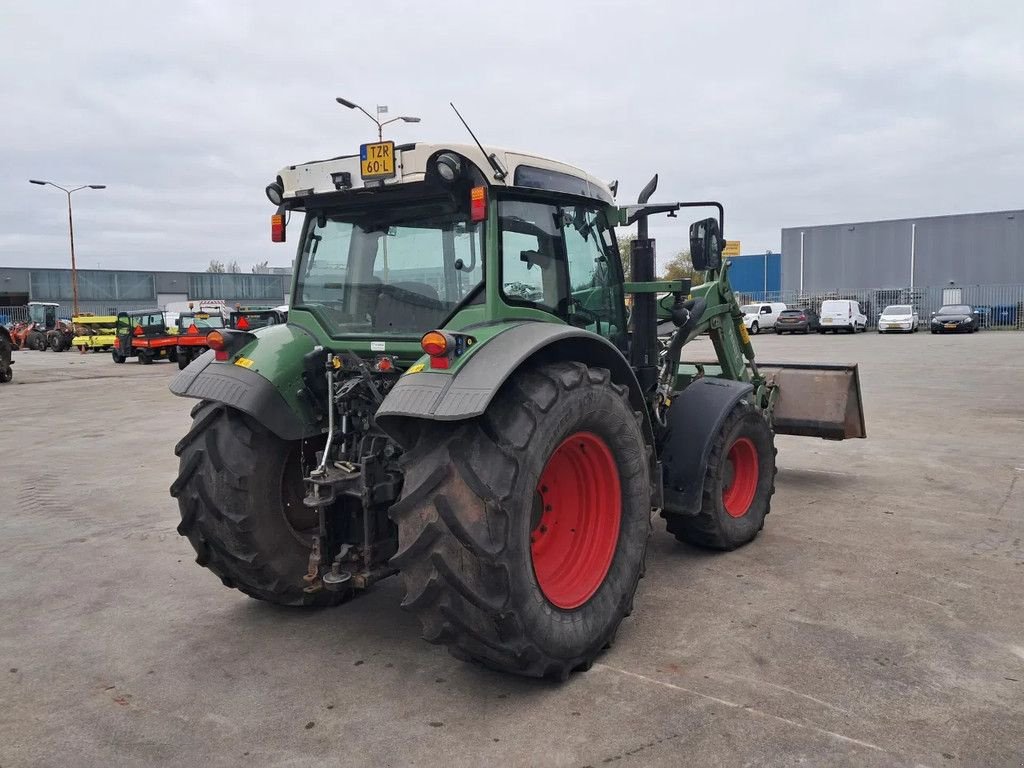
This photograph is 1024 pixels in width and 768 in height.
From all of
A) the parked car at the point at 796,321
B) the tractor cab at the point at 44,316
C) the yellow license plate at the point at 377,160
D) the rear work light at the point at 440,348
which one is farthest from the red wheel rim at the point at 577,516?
the tractor cab at the point at 44,316

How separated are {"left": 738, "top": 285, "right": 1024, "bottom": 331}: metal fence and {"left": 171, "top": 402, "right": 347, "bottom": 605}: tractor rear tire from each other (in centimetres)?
3906

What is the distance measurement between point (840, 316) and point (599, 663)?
116ft

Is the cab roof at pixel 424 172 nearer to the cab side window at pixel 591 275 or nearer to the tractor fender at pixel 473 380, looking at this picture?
the cab side window at pixel 591 275

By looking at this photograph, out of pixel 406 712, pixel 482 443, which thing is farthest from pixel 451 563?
pixel 406 712

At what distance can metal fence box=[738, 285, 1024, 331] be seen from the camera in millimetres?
37625

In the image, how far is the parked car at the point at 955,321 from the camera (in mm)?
33688

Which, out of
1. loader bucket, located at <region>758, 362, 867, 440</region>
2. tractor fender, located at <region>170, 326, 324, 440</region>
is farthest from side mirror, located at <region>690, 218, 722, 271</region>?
loader bucket, located at <region>758, 362, 867, 440</region>

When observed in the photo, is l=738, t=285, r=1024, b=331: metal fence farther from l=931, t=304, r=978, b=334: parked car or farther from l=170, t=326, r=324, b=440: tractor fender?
l=170, t=326, r=324, b=440: tractor fender

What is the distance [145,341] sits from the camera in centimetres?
2794

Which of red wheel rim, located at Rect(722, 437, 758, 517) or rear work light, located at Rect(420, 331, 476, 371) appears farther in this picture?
red wheel rim, located at Rect(722, 437, 758, 517)

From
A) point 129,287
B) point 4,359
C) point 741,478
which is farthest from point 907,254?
point 129,287

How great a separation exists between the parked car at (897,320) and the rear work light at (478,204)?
35545 mm

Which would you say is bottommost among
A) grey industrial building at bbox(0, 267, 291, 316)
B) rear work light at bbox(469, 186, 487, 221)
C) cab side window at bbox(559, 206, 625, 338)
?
cab side window at bbox(559, 206, 625, 338)

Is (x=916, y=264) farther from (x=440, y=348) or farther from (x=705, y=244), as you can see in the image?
(x=440, y=348)
